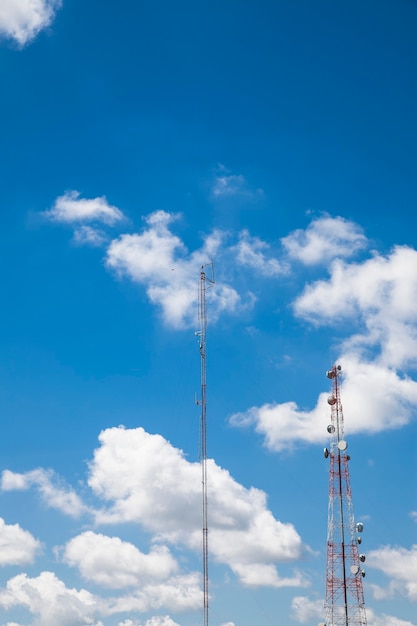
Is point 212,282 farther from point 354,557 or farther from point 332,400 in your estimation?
point 354,557

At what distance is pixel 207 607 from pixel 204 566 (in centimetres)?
339

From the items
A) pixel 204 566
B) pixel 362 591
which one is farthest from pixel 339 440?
pixel 204 566

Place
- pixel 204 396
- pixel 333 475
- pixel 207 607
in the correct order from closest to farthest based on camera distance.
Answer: pixel 207 607 < pixel 204 396 < pixel 333 475

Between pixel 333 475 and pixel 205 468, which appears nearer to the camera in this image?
pixel 205 468

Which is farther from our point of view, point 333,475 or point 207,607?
point 333,475

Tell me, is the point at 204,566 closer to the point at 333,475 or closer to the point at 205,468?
the point at 205,468

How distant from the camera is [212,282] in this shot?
251ft

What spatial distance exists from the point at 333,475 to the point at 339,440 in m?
3.47

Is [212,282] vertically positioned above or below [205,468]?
above

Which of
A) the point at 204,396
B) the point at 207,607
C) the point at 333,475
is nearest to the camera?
the point at 207,607

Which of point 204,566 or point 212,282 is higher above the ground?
point 212,282

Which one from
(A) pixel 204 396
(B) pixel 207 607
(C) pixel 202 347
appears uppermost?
(C) pixel 202 347

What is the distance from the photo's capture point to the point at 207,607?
68.6 m

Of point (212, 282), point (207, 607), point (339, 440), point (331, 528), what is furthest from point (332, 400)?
point (207, 607)
